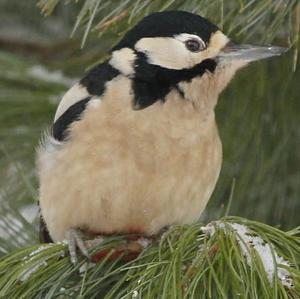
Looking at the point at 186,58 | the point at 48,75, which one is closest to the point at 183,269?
the point at 186,58

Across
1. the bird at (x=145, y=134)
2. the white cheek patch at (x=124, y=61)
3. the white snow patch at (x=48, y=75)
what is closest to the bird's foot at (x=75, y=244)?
the bird at (x=145, y=134)

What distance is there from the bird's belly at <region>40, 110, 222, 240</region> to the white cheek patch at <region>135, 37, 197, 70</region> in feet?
0.69

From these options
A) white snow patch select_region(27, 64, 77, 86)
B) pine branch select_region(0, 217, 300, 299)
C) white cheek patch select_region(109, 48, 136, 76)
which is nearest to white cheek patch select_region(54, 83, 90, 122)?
white cheek patch select_region(109, 48, 136, 76)

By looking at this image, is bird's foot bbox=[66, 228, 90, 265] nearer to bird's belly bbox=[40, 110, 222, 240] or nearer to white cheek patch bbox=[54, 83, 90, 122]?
bird's belly bbox=[40, 110, 222, 240]

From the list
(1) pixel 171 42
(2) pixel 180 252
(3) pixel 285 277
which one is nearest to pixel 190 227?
(2) pixel 180 252

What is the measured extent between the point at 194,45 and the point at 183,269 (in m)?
0.83

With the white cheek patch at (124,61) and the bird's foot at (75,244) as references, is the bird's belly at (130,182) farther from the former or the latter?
the white cheek patch at (124,61)

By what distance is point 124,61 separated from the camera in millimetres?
3270

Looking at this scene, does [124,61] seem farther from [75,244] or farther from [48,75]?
[48,75]

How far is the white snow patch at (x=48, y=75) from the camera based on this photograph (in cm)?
422

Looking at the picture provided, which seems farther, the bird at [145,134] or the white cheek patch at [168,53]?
the white cheek patch at [168,53]

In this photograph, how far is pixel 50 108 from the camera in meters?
4.07

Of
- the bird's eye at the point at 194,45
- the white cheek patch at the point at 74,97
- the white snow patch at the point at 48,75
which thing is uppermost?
the bird's eye at the point at 194,45

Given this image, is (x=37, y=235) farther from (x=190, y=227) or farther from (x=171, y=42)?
(x=190, y=227)
